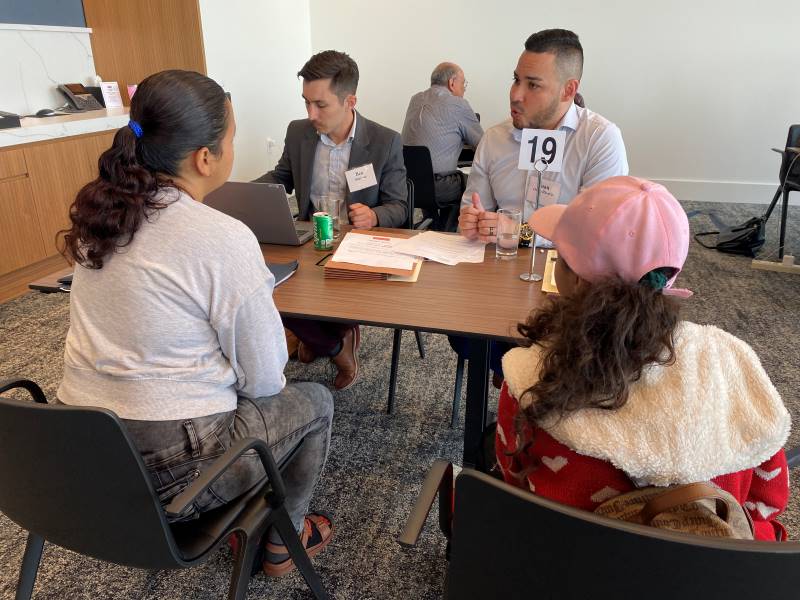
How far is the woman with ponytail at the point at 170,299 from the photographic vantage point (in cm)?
105

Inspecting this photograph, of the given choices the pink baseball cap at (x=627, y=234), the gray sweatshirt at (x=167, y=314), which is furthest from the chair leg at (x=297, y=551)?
the pink baseball cap at (x=627, y=234)

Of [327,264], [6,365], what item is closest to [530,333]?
[327,264]

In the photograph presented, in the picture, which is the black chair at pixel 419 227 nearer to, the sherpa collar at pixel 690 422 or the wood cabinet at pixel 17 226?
the sherpa collar at pixel 690 422

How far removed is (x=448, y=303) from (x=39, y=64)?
3.82 metres

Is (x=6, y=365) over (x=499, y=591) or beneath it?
beneath

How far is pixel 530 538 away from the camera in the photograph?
2.13 feet

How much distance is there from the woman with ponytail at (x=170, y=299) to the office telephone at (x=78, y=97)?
11.3 feet

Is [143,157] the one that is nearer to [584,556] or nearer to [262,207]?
[262,207]

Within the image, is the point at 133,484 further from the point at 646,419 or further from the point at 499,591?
the point at 646,419

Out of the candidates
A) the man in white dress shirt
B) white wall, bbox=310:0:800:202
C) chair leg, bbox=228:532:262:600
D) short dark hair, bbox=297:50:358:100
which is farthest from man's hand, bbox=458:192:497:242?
white wall, bbox=310:0:800:202

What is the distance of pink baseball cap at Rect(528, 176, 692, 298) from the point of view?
0.87 meters

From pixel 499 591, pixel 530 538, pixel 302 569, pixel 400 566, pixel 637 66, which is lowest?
pixel 400 566

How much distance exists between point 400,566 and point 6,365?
201 centimetres

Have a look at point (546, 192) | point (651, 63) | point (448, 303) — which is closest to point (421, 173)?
point (546, 192)
